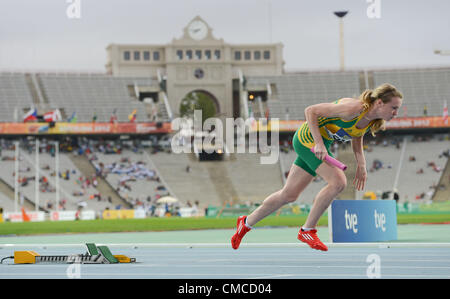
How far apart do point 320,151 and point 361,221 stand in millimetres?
8432

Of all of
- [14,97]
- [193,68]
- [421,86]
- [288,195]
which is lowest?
[288,195]

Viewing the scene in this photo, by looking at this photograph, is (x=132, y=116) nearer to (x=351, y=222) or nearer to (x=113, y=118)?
(x=113, y=118)

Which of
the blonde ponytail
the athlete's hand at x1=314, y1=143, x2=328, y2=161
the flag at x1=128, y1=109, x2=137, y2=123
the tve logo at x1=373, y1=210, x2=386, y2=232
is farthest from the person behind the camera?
the flag at x1=128, y1=109, x2=137, y2=123

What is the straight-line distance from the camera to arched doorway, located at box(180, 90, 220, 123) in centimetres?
7039

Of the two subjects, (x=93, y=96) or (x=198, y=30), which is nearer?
(x=93, y=96)

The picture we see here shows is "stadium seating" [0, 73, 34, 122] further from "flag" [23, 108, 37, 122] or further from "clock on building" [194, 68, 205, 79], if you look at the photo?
"clock on building" [194, 68, 205, 79]

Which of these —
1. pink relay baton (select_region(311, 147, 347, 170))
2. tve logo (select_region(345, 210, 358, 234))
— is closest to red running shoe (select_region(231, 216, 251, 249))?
pink relay baton (select_region(311, 147, 347, 170))

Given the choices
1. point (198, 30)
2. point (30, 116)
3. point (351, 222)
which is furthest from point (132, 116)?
point (351, 222)

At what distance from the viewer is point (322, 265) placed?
9.23 m

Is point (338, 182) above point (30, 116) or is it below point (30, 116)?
below

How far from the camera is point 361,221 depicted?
15359 millimetres

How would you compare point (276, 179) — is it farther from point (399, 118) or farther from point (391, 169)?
point (399, 118)

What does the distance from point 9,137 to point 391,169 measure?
99.0 ft

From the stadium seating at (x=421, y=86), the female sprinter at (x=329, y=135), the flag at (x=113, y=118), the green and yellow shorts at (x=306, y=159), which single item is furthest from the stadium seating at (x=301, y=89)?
the green and yellow shorts at (x=306, y=159)
